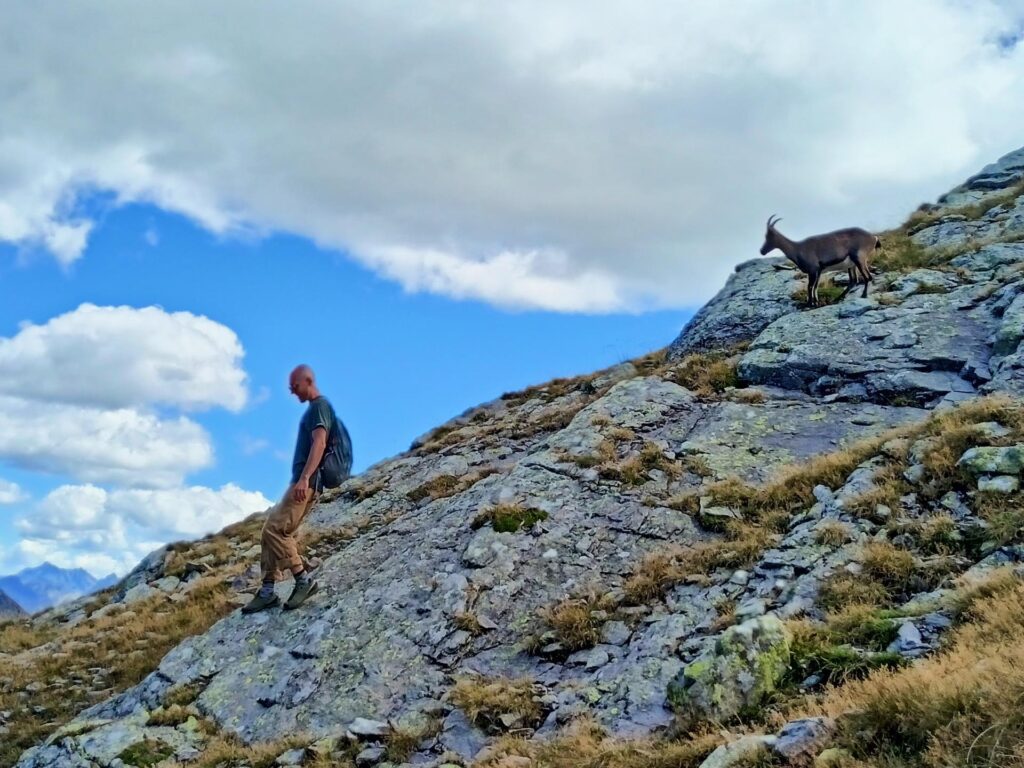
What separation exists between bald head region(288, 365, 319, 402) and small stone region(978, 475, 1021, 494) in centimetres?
899

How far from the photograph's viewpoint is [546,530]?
12.3 metres

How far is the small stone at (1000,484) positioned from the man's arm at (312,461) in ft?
28.4

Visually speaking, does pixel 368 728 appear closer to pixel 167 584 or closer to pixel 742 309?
pixel 167 584

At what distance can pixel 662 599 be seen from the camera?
9812 millimetres

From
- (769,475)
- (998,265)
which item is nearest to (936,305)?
(998,265)

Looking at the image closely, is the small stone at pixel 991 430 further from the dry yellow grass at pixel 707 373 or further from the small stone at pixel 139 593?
the small stone at pixel 139 593

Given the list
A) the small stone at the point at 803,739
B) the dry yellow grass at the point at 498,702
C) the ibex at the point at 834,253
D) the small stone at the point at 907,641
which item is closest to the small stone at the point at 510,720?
the dry yellow grass at the point at 498,702

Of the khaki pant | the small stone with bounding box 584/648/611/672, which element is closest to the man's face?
the khaki pant

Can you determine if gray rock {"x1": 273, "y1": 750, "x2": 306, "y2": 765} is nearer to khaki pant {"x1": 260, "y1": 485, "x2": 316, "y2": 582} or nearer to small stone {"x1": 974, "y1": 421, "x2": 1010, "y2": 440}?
khaki pant {"x1": 260, "y1": 485, "x2": 316, "y2": 582}

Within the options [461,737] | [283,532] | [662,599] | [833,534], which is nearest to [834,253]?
[833,534]

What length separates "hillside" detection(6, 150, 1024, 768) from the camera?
21.7 feet

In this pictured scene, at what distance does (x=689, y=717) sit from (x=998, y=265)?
17.7 meters

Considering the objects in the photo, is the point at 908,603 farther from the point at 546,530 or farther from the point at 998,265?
the point at 998,265

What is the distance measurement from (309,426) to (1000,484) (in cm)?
911
